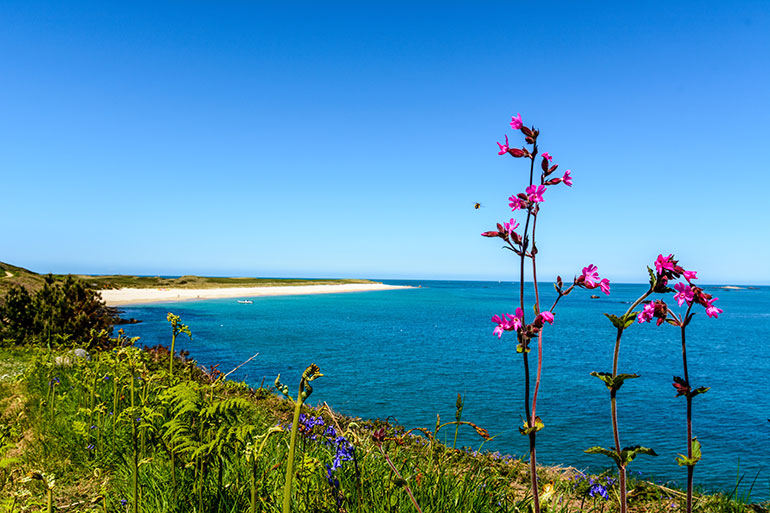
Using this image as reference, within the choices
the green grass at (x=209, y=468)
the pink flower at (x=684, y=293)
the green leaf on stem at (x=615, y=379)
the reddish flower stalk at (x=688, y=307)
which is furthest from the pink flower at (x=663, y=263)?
the green grass at (x=209, y=468)

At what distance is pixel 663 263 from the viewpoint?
1.87m

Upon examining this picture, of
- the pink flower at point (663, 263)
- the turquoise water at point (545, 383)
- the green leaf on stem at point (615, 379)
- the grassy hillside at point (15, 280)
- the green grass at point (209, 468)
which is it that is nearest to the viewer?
the green leaf on stem at point (615, 379)

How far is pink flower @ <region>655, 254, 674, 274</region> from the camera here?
6.10ft

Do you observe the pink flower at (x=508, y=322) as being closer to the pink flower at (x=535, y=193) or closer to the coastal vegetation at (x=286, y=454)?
the coastal vegetation at (x=286, y=454)

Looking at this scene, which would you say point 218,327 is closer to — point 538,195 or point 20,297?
point 20,297

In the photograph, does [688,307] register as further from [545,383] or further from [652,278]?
[545,383]

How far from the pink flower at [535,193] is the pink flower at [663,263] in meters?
0.56

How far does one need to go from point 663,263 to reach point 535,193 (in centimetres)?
61

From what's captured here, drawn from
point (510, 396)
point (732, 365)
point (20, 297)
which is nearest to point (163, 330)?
point (20, 297)

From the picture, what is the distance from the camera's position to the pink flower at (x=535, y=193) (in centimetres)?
199

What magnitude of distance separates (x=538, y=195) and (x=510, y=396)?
1491cm

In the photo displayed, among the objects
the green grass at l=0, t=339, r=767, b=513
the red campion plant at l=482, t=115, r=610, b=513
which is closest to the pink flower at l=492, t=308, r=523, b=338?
the red campion plant at l=482, t=115, r=610, b=513

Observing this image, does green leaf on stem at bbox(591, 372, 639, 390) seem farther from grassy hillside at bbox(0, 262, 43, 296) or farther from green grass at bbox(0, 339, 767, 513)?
grassy hillside at bbox(0, 262, 43, 296)

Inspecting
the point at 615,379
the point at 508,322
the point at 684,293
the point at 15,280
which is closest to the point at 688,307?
the point at 684,293
